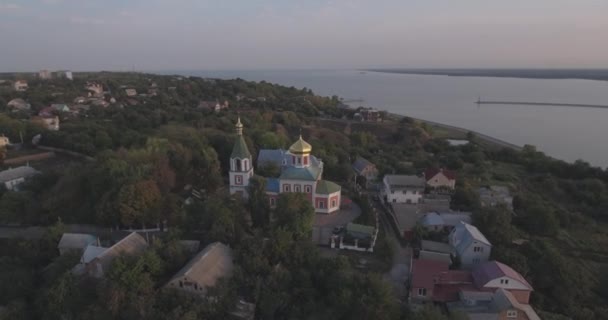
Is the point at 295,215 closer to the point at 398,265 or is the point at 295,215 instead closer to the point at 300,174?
the point at 300,174

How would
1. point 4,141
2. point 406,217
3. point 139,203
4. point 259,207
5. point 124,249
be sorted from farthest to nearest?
1. point 4,141
2. point 406,217
3. point 259,207
4. point 139,203
5. point 124,249

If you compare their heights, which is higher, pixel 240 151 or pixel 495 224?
pixel 240 151

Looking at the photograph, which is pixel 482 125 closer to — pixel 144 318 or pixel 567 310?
pixel 567 310

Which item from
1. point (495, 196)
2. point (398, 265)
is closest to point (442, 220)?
point (398, 265)

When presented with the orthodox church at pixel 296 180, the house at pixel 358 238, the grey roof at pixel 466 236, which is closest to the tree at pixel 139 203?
the orthodox church at pixel 296 180

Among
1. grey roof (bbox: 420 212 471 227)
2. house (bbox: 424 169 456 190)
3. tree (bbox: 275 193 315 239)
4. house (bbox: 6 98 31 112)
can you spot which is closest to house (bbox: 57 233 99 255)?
tree (bbox: 275 193 315 239)

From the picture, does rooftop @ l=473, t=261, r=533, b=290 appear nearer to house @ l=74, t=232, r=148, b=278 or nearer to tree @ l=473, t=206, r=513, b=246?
tree @ l=473, t=206, r=513, b=246
